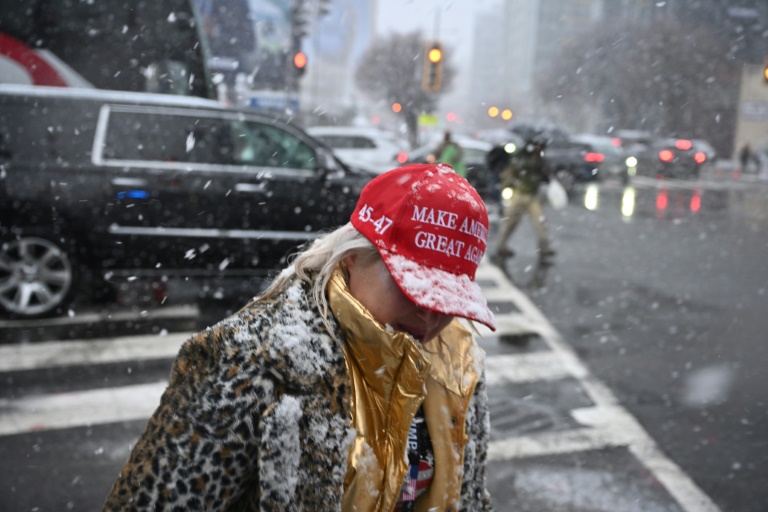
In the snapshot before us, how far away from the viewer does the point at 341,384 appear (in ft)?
4.74

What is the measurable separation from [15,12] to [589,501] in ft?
32.4

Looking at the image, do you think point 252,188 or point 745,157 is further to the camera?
point 745,157

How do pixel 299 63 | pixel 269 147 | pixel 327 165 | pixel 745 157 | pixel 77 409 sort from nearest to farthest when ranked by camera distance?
pixel 77 409
pixel 269 147
pixel 327 165
pixel 299 63
pixel 745 157

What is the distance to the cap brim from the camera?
4.93 ft

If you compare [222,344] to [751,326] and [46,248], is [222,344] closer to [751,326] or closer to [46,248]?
[46,248]

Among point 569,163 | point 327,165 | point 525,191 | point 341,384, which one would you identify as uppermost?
point 341,384

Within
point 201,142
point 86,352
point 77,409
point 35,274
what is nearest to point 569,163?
point 201,142

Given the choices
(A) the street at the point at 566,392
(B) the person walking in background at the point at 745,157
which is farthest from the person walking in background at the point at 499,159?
(B) the person walking in background at the point at 745,157

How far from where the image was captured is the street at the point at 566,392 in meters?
4.08

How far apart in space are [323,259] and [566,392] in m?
4.33

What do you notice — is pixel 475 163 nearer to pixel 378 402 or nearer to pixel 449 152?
pixel 449 152

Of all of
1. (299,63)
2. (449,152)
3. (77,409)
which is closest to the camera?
(77,409)

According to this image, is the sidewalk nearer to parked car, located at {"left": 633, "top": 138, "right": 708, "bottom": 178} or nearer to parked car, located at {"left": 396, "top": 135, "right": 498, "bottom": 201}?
parked car, located at {"left": 396, "top": 135, "right": 498, "bottom": 201}

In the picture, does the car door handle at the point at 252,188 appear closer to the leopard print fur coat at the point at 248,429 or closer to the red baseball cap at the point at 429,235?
the red baseball cap at the point at 429,235
